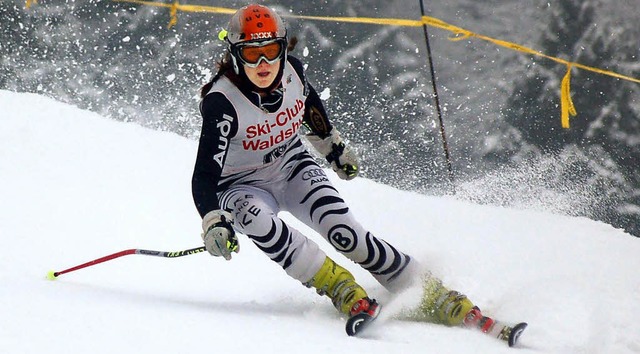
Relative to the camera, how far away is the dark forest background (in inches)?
218

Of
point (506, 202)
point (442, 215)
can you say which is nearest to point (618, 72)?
point (506, 202)

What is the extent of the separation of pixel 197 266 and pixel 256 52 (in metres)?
1.44

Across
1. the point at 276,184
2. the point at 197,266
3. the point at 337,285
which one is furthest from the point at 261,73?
the point at 197,266

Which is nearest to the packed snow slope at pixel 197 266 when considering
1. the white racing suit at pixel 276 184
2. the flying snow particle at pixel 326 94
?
the white racing suit at pixel 276 184

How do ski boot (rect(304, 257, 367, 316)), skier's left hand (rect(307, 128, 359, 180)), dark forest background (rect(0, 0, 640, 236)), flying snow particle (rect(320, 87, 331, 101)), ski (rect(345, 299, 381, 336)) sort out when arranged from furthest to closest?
flying snow particle (rect(320, 87, 331, 101)), dark forest background (rect(0, 0, 640, 236)), skier's left hand (rect(307, 128, 359, 180)), ski boot (rect(304, 257, 367, 316)), ski (rect(345, 299, 381, 336))

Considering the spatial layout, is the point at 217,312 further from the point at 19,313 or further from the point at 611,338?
the point at 611,338

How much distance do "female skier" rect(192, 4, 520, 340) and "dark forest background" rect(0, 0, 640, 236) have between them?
2.75 m

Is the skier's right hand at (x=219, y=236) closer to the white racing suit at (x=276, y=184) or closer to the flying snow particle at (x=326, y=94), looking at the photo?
the white racing suit at (x=276, y=184)

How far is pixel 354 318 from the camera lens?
2670 mm

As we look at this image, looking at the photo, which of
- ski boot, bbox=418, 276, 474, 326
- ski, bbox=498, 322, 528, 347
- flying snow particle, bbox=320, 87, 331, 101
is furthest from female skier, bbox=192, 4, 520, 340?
flying snow particle, bbox=320, 87, 331, 101

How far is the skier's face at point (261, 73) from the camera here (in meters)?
3.00

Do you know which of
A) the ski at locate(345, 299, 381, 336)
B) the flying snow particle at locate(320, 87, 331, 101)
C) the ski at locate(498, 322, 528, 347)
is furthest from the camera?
the flying snow particle at locate(320, 87, 331, 101)

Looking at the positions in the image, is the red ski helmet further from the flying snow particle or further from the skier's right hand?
the flying snow particle

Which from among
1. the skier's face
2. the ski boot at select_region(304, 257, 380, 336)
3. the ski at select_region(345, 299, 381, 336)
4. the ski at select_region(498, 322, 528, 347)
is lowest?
the ski at select_region(345, 299, 381, 336)
